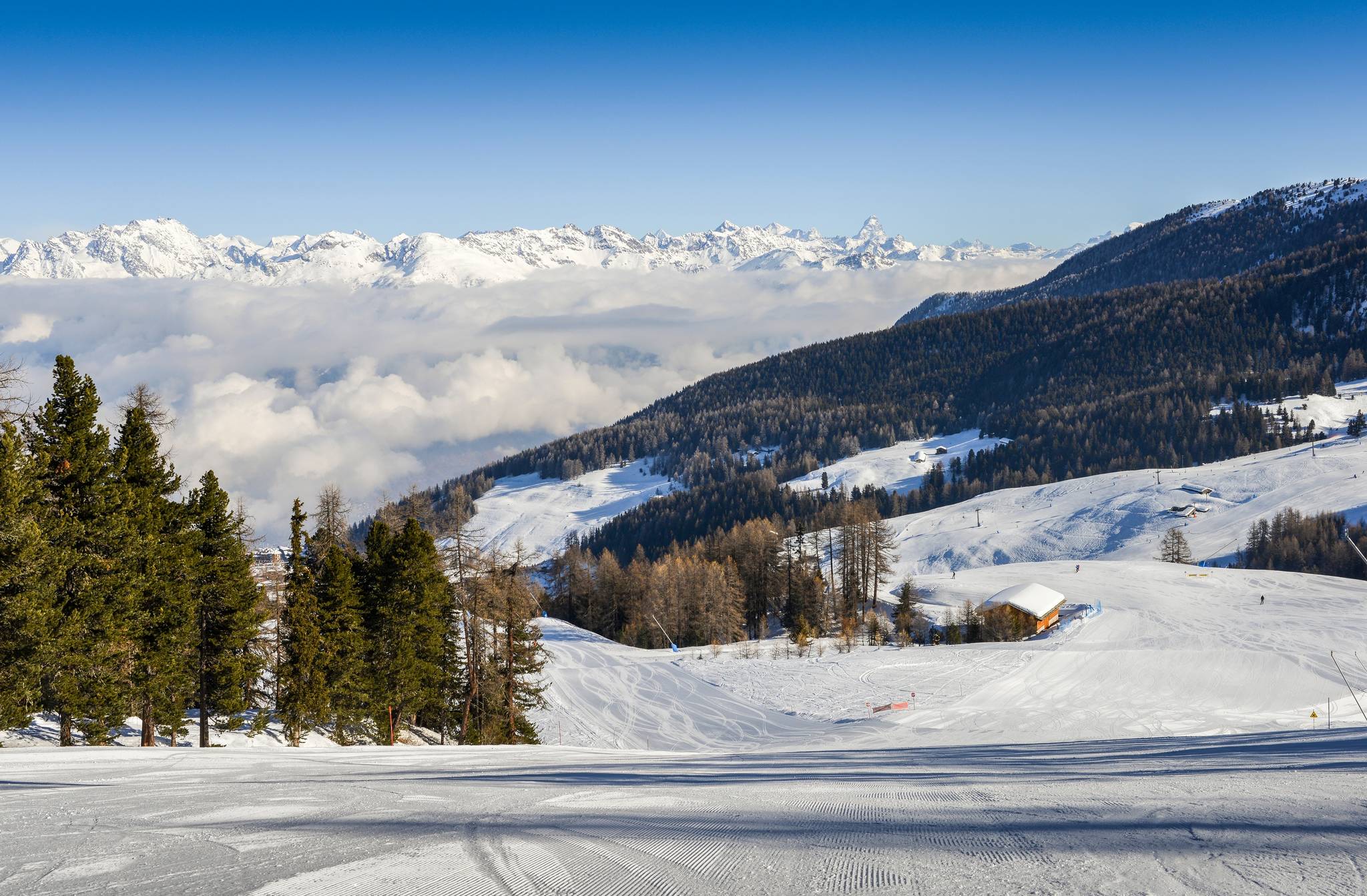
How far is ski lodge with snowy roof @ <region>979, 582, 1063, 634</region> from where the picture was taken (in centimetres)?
7462

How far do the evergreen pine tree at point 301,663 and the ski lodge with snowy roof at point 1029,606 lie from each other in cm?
6130

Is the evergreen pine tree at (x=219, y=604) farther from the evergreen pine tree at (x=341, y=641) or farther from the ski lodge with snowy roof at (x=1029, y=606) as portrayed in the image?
the ski lodge with snowy roof at (x=1029, y=606)

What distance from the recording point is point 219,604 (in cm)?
2892

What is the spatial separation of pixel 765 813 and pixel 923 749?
12.0 meters

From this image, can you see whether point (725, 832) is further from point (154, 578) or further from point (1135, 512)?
point (1135, 512)

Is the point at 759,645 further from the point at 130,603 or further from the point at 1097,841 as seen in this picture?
the point at 1097,841

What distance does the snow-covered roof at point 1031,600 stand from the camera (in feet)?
249

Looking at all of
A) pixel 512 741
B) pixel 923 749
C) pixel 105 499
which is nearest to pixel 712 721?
pixel 512 741

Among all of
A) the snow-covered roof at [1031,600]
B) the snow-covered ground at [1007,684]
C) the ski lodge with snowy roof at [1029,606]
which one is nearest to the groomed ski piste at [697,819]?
the snow-covered ground at [1007,684]

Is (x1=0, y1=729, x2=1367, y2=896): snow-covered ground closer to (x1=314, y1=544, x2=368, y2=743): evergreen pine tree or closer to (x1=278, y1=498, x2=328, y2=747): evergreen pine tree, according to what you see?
(x1=278, y1=498, x2=328, y2=747): evergreen pine tree

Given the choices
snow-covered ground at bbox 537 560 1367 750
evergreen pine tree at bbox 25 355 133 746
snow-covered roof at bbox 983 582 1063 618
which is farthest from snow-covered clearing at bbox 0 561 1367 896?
snow-covered roof at bbox 983 582 1063 618

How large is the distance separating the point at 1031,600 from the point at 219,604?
6911cm

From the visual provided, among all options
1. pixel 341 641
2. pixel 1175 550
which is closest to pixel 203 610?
pixel 341 641

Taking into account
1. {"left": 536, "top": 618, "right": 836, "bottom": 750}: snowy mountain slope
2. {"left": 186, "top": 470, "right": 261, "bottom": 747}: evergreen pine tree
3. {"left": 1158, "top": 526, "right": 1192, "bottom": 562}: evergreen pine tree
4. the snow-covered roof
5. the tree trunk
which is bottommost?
{"left": 1158, "top": 526, "right": 1192, "bottom": 562}: evergreen pine tree
